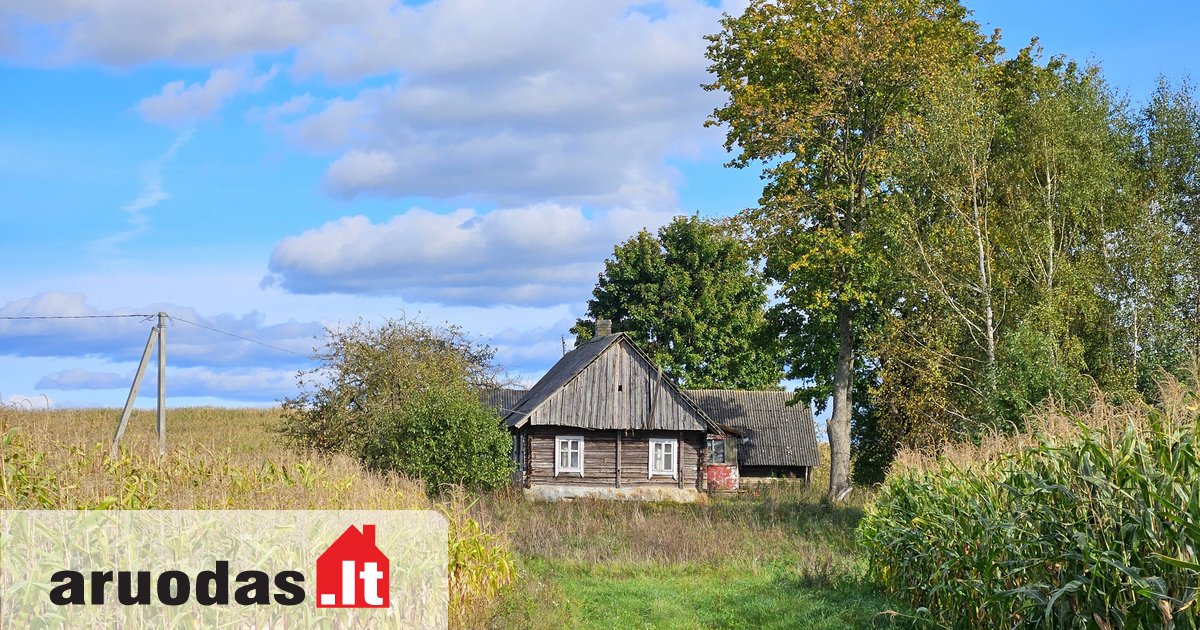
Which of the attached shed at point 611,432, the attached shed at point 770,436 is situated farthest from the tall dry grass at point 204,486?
the attached shed at point 770,436

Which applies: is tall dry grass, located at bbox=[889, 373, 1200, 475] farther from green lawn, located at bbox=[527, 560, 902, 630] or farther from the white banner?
the white banner

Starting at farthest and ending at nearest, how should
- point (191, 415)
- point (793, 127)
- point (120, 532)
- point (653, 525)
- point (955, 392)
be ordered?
point (191, 415) → point (793, 127) → point (955, 392) → point (653, 525) → point (120, 532)

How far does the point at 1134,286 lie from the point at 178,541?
83.3ft

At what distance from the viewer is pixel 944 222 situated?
28703 mm

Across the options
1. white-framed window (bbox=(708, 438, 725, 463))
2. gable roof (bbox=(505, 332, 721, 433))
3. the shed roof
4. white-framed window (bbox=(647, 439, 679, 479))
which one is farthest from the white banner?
white-framed window (bbox=(708, 438, 725, 463))

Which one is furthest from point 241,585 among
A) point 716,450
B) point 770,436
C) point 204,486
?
point 770,436

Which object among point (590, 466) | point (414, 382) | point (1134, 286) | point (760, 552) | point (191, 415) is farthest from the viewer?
point (191, 415)

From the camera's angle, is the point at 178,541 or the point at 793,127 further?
the point at 793,127

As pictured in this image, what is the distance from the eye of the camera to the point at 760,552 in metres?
19.6

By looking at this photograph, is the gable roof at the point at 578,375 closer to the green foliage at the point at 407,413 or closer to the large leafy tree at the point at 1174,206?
the green foliage at the point at 407,413

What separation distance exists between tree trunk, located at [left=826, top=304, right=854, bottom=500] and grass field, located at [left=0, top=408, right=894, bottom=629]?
454 inches

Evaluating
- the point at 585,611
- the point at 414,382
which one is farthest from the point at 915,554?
the point at 414,382

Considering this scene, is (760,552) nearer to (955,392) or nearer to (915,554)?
(915,554)

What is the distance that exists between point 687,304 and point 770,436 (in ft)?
26.7
